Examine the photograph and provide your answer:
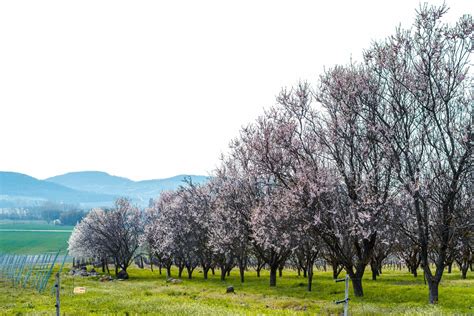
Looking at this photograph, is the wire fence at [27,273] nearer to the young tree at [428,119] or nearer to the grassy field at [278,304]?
the grassy field at [278,304]

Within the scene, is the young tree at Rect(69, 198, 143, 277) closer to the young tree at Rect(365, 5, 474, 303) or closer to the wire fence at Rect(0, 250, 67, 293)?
the wire fence at Rect(0, 250, 67, 293)

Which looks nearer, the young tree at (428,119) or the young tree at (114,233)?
the young tree at (428,119)

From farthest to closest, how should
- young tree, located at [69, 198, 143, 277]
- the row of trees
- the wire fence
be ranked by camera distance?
young tree, located at [69, 198, 143, 277] → the wire fence → the row of trees

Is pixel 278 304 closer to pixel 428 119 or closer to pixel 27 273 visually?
pixel 428 119

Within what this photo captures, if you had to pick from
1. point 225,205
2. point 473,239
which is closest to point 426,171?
point 473,239

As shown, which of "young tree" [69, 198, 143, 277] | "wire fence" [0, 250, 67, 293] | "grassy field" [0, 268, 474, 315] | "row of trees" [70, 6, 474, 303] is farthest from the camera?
"young tree" [69, 198, 143, 277]

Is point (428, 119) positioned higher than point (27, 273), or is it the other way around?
point (428, 119)

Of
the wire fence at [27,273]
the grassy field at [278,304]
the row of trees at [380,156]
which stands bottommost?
the wire fence at [27,273]

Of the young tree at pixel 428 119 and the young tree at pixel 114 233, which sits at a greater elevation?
the young tree at pixel 428 119

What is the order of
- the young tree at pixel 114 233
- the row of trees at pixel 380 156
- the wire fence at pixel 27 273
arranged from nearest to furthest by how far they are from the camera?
the row of trees at pixel 380 156 → the wire fence at pixel 27 273 → the young tree at pixel 114 233

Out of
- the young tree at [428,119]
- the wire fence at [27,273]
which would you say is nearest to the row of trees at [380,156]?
the young tree at [428,119]

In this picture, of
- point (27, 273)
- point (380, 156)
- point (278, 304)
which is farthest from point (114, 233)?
point (380, 156)

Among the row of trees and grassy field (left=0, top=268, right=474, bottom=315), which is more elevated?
the row of trees

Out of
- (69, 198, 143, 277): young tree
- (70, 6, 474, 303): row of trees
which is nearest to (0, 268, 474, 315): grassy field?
(70, 6, 474, 303): row of trees
